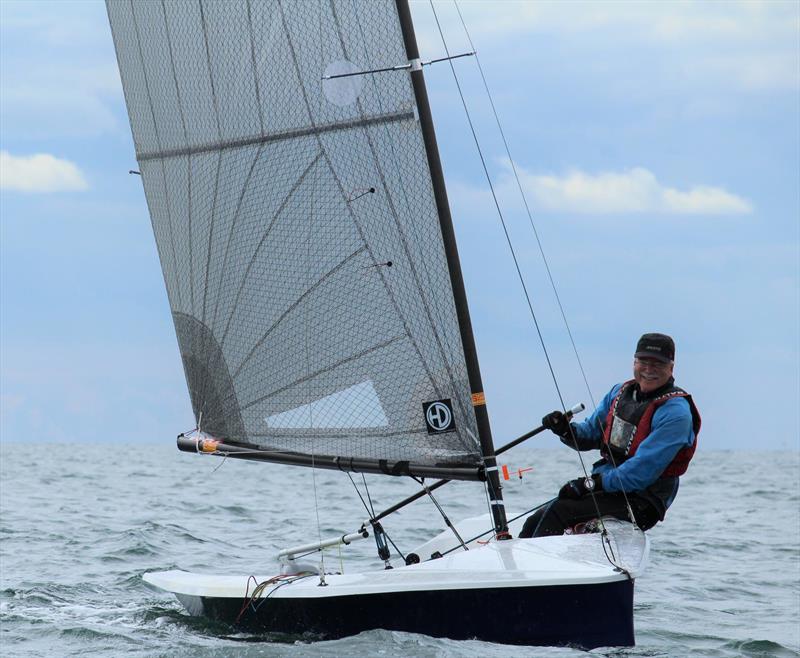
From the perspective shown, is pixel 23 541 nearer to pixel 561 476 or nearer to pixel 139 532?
pixel 139 532

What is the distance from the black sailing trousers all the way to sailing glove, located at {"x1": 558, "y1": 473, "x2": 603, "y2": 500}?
4 cm

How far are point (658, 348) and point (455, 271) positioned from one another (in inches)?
40.9

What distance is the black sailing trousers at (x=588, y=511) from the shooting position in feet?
17.6

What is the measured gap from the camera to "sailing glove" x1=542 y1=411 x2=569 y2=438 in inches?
227

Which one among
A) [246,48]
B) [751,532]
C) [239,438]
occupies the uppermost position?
[246,48]

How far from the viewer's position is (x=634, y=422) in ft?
17.5

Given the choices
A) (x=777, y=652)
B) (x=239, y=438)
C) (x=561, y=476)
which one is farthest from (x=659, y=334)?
(x=561, y=476)

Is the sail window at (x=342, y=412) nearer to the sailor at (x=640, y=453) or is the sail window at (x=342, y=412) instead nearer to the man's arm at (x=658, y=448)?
the sailor at (x=640, y=453)

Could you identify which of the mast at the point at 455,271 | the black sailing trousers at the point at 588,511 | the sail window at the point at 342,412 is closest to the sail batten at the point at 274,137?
the mast at the point at 455,271

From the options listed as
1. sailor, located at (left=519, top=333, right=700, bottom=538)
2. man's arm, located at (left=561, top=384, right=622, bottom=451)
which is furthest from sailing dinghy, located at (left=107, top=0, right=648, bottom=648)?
man's arm, located at (left=561, top=384, right=622, bottom=451)

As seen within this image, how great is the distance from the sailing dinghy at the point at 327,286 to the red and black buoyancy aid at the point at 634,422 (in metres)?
0.36

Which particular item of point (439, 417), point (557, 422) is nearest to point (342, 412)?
point (439, 417)

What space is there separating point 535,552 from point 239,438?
6.26 ft

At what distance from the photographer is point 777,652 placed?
18.8ft
